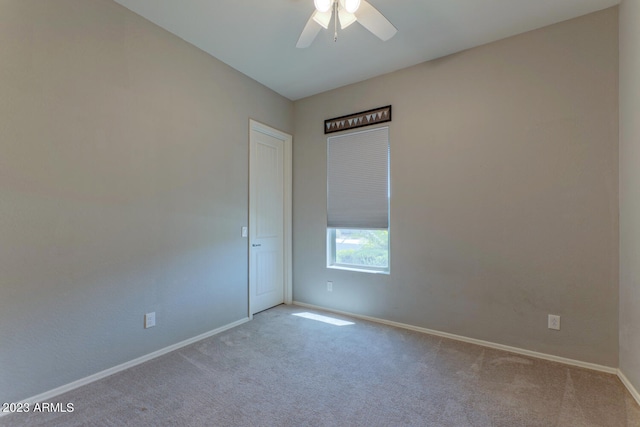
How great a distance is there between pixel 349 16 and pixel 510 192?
205 centimetres

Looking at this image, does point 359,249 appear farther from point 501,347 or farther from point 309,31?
point 309,31

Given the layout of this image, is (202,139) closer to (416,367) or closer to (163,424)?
(163,424)

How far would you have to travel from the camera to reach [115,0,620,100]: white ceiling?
2.21 metres

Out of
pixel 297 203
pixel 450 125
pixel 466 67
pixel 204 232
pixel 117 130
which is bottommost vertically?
pixel 204 232

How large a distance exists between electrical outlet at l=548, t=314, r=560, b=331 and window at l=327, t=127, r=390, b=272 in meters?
1.50

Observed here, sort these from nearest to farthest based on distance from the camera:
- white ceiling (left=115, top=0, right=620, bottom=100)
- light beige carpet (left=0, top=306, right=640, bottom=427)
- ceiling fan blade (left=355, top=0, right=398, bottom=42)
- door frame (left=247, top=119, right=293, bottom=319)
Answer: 1. light beige carpet (left=0, top=306, right=640, bottom=427)
2. ceiling fan blade (left=355, top=0, right=398, bottom=42)
3. white ceiling (left=115, top=0, right=620, bottom=100)
4. door frame (left=247, top=119, right=293, bottom=319)

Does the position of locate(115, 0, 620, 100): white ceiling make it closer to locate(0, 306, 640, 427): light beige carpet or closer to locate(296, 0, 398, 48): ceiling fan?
locate(296, 0, 398, 48): ceiling fan

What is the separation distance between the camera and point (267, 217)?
369 cm

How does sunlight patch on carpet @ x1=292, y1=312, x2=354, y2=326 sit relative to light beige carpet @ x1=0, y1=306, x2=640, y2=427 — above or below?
below

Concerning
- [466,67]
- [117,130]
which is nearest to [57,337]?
[117,130]

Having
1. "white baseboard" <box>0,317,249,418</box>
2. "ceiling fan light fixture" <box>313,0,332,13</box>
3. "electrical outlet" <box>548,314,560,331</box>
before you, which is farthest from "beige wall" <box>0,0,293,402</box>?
"electrical outlet" <box>548,314,560,331</box>

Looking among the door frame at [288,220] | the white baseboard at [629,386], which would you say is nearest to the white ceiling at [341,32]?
the door frame at [288,220]

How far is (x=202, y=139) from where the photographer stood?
9.35 feet

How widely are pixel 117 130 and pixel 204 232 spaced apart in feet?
3.76
